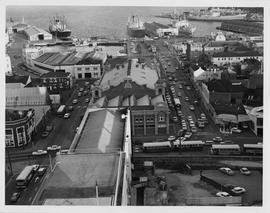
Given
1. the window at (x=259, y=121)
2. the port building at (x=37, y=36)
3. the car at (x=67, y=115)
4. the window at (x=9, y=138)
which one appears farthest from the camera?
the port building at (x=37, y=36)

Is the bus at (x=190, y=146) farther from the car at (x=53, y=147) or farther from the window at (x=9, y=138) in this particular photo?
the window at (x=9, y=138)

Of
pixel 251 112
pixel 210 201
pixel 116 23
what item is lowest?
pixel 210 201

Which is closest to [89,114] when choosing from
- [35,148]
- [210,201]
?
[35,148]

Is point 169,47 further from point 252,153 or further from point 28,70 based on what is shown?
point 252,153

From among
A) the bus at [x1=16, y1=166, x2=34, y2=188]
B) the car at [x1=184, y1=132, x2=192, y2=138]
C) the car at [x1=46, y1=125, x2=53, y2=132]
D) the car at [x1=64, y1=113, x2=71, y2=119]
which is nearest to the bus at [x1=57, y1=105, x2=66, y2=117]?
the car at [x1=64, y1=113, x2=71, y2=119]

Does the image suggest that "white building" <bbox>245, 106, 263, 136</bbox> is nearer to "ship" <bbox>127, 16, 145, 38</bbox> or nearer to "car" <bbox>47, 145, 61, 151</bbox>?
"car" <bbox>47, 145, 61, 151</bbox>

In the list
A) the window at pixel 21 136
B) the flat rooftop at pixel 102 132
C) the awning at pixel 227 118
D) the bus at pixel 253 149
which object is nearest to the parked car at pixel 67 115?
the window at pixel 21 136

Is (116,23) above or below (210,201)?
above
